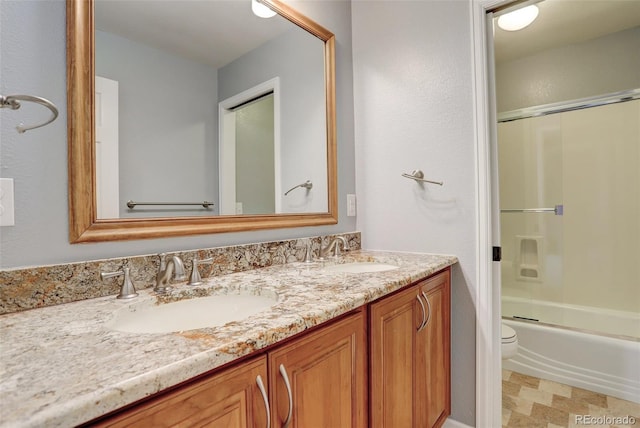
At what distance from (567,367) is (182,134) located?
98.4 inches

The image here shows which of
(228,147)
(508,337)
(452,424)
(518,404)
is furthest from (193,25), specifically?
(518,404)

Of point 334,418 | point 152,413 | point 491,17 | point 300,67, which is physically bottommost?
point 334,418

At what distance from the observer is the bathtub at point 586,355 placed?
1791 millimetres

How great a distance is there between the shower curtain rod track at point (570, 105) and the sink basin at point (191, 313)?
2.85 m

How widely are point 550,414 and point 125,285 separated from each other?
2.09 m

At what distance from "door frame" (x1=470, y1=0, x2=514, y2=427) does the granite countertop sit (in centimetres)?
71

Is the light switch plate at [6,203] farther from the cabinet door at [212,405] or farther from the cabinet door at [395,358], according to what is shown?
the cabinet door at [395,358]

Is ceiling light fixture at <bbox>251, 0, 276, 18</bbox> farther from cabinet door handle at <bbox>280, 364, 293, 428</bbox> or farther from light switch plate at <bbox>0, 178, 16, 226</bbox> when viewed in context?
cabinet door handle at <bbox>280, 364, 293, 428</bbox>

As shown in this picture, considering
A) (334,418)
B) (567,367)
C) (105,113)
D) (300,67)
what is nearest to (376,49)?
(300,67)

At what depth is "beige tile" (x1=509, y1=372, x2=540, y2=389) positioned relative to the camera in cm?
195

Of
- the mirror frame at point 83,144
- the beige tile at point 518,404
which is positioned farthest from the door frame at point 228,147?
the beige tile at point 518,404

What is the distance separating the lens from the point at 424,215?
160 centimetres

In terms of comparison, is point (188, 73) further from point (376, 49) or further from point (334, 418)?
point (334, 418)

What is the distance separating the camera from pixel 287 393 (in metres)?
0.67
